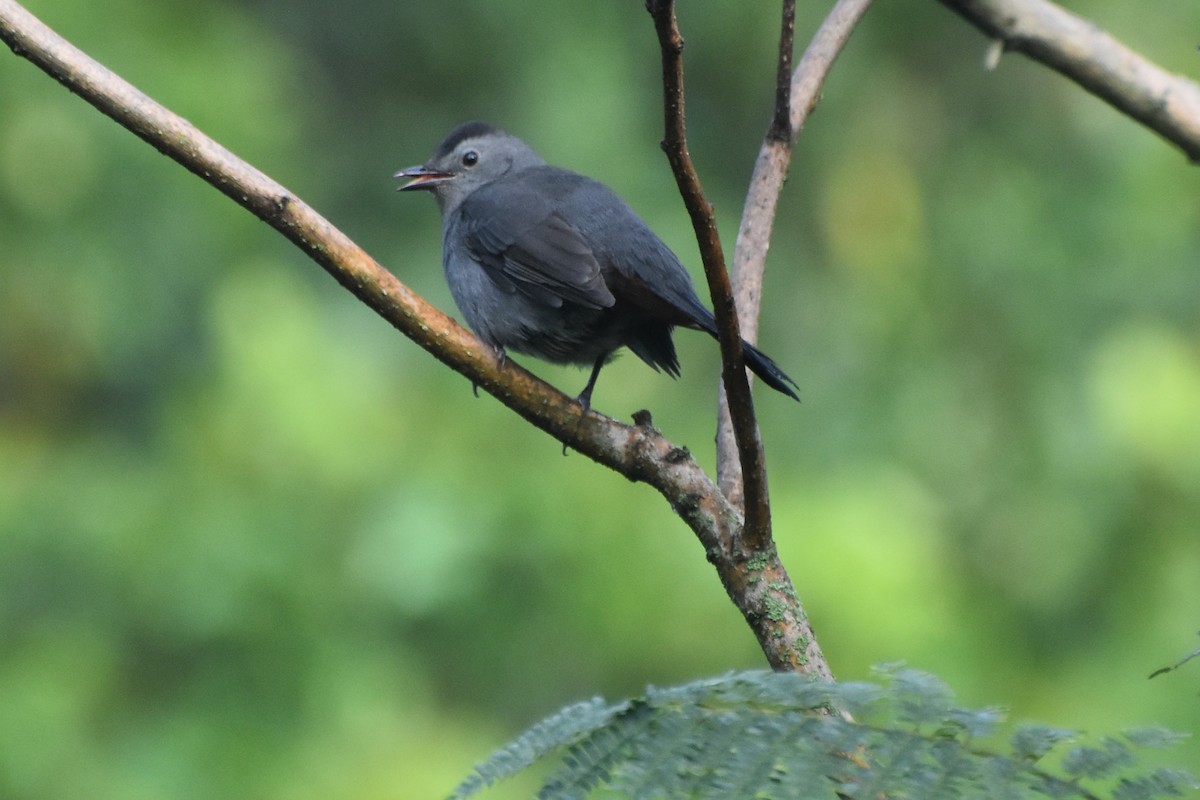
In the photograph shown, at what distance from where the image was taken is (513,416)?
20.2 feet

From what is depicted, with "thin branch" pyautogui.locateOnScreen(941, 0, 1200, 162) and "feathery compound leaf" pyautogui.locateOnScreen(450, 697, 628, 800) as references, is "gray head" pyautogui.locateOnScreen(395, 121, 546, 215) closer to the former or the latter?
"thin branch" pyautogui.locateOnScreen(941, 0, 1200, 162)

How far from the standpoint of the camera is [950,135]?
373 inches

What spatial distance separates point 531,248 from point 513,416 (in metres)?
2.26

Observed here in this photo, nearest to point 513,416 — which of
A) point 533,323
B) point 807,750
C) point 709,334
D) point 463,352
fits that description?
point 533,323

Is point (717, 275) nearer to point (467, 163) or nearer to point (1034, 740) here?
point (1034, 740)

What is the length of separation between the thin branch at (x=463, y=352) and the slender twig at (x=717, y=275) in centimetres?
9

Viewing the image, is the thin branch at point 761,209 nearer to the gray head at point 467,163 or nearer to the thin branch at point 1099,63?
the thin branch at point 1099,63

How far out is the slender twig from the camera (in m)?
1.91

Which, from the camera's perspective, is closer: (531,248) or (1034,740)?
(1034,740)

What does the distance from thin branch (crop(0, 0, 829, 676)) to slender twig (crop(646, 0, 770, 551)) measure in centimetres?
9

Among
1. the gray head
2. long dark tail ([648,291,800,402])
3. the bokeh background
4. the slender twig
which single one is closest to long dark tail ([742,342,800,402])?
long dark tail ([648,291,800,402])

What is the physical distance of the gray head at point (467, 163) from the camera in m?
4.85

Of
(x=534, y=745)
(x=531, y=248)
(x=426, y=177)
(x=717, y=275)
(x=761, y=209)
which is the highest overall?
(x=426, y=177)

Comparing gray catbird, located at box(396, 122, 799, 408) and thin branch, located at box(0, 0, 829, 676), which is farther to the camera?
gray catbird, located at box(396, 122, 799, 408)
